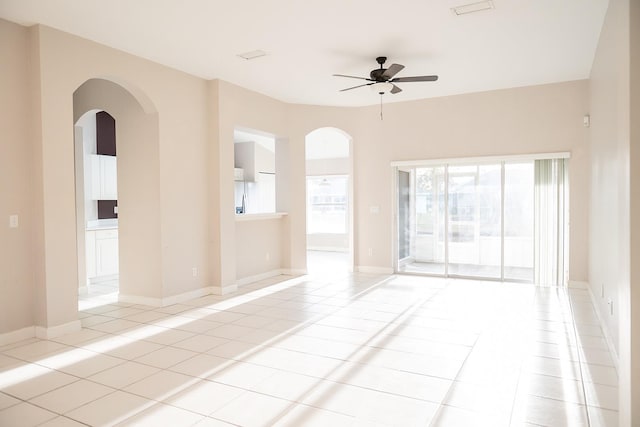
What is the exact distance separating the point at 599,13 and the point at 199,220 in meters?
5.19

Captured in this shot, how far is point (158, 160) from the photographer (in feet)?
17.5

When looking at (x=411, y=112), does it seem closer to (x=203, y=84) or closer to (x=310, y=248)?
(x=203, y=84)

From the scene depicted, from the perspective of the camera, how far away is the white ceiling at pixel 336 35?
3.84m

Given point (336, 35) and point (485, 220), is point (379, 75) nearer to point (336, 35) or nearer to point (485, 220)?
point (336, 35)

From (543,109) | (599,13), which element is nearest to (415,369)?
(599,13)

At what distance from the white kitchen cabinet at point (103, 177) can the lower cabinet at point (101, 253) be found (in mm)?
965

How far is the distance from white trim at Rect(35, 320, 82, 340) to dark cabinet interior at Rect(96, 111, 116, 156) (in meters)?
4.39

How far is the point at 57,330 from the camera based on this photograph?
4.25 metres

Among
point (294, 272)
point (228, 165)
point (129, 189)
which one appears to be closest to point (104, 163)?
point (129, 189)

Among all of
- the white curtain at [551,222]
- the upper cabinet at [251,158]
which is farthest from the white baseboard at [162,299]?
the upper cabinet at [251,158]

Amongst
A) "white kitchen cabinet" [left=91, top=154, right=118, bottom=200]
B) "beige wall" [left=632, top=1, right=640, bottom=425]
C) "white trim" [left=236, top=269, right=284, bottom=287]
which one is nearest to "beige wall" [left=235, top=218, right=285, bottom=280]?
"white trim" [left=236, top=269, right=284, bottom=287]

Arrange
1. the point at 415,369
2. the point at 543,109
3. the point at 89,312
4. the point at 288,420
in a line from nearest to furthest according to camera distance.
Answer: the point at 288,420
the point at 415,369
the point at 89,312
the point at 543,109

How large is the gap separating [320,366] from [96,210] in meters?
6.13

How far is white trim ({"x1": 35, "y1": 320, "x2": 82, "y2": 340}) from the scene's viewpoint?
4.18m
